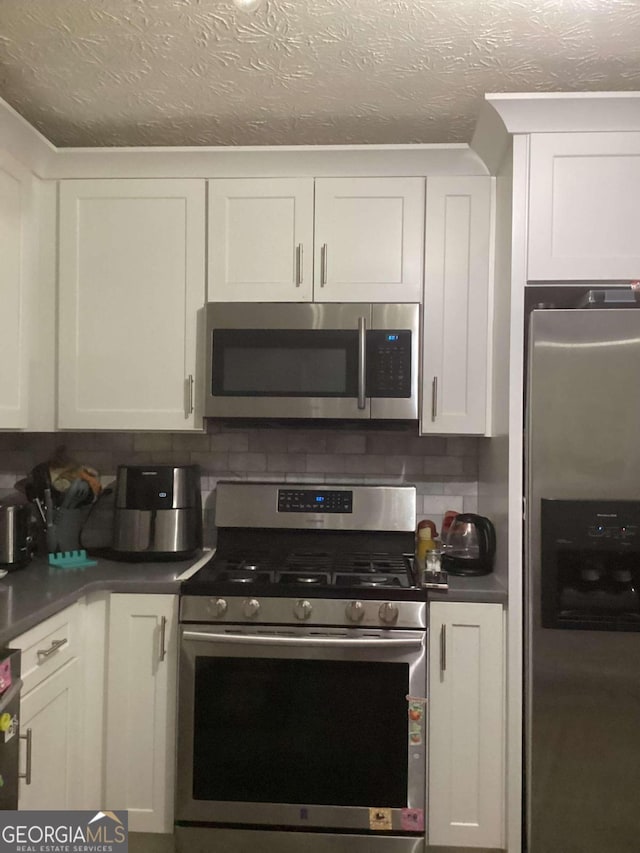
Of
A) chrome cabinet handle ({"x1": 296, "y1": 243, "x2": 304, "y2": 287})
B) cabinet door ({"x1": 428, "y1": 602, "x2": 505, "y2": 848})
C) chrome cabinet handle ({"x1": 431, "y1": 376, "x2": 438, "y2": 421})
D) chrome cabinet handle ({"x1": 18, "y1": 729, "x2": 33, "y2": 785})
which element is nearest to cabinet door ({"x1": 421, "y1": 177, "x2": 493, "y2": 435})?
chrome cabinet handle ({"x1": 431, "y1": 376, "x2": 438, "y2": 421})

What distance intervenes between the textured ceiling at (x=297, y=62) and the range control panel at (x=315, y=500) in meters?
1.27

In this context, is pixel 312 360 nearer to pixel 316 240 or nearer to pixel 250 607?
pixel 316 240

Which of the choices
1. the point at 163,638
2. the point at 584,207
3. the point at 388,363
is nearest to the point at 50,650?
the point at 163,638

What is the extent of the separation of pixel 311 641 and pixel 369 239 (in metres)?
1.36

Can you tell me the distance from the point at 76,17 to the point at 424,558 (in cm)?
188

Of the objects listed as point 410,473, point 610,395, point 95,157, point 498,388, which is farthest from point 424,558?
point 95,157

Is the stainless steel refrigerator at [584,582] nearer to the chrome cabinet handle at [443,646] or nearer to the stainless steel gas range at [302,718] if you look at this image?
the chrome cabinet handle at [443,646]

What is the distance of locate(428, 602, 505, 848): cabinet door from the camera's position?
191 centimetres

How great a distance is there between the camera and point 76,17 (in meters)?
1.55

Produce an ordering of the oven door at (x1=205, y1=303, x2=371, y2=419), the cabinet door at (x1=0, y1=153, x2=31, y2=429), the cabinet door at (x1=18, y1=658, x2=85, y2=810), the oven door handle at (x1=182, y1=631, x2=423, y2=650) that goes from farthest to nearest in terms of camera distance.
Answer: the oven door at (x1=205, y1=303, x2=371, y2=419)
the cabinet door at (x1=0, y1=153, x2=31, y2=429)
the oven door handle at (x1=182, y1=631, x2=423, y2=650)
the cabinet door at (x1=18, y1=658, x2=85, y2=810)

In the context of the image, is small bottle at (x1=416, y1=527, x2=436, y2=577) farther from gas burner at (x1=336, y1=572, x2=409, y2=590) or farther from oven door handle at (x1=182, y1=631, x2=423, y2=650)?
oven door handle at (x1=182, y1=631, x2=423, y2=650)

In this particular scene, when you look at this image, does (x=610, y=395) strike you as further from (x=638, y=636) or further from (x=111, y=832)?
(x=111, y=832)

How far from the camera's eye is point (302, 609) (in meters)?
1.91

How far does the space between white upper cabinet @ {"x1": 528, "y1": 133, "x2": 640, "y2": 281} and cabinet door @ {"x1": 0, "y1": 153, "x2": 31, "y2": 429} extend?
1689mm
